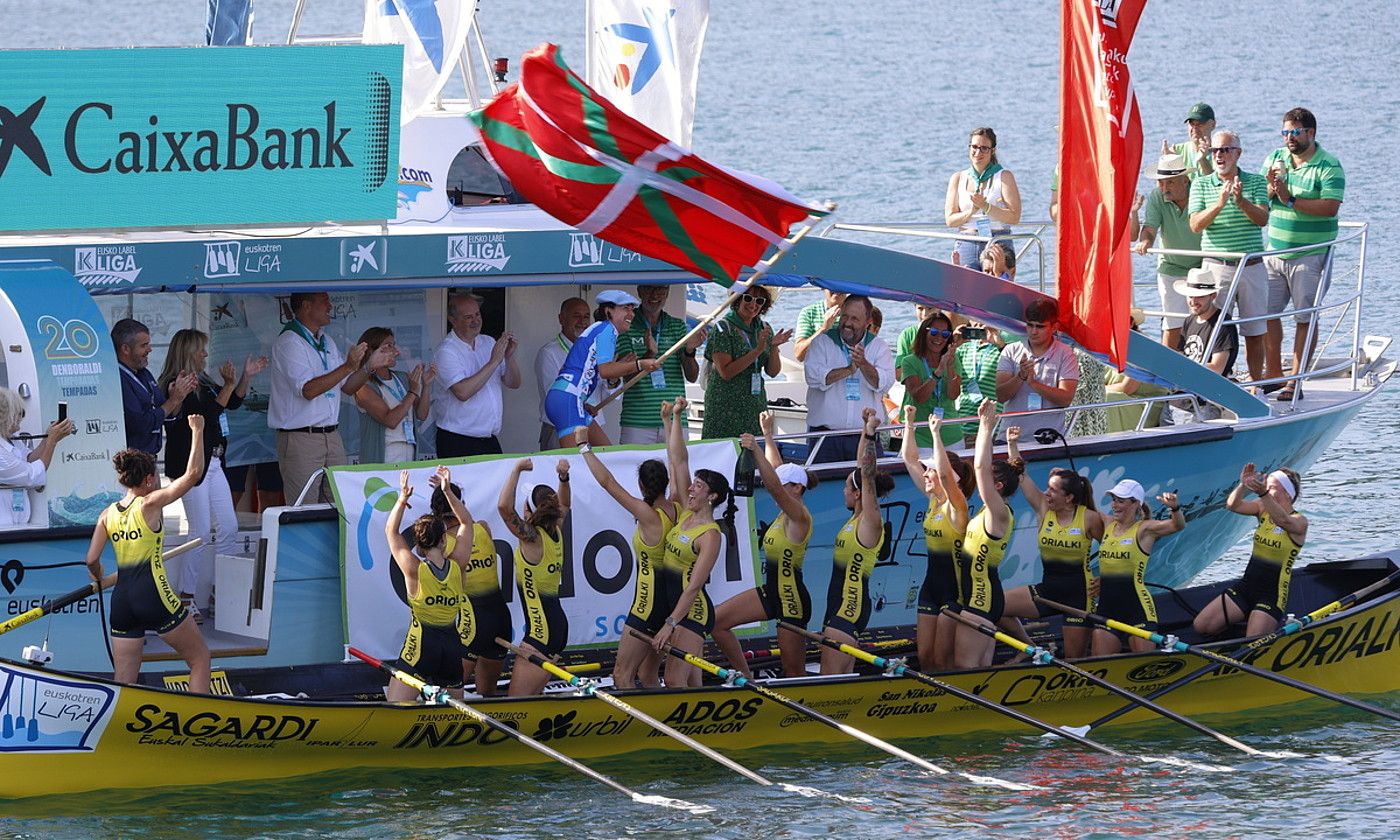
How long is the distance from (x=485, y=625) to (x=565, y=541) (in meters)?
1.03

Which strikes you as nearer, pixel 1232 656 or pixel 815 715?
pixel 815 715

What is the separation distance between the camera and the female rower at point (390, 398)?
1433cm

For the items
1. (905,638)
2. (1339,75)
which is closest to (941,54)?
(1339,75)

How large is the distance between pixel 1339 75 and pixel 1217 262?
35408 millimetres

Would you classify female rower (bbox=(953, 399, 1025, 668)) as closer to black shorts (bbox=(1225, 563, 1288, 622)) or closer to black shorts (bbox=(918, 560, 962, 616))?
black shorts (bbox=(918, 560, 962, 616))

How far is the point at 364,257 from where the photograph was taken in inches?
550

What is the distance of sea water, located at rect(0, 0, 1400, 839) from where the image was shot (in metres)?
13.1

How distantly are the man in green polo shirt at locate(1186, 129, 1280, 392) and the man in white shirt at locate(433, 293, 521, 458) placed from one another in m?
7.17

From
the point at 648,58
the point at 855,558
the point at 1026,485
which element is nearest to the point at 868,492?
the point at 855,558

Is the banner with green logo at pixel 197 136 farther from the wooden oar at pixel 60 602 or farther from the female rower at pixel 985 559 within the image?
the female rower at pixel 985 559

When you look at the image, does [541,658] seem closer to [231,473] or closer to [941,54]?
→ [231,473]

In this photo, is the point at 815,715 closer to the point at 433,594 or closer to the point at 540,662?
the point at 540,662

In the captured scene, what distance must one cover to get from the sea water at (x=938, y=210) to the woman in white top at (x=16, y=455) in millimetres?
1662

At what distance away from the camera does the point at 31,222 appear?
13.1m
